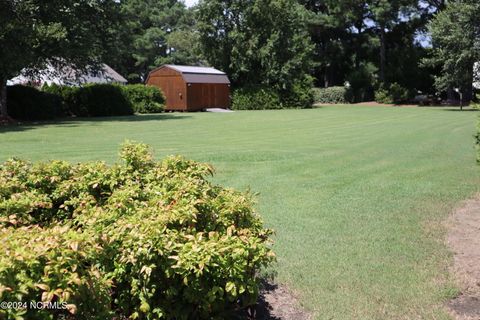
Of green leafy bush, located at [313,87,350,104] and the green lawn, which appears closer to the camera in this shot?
the green lawn

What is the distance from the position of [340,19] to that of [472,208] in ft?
162

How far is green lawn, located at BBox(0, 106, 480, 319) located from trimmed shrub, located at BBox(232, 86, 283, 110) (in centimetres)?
2734

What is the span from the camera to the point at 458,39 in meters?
35.6

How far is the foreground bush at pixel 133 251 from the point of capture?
95.7 inches

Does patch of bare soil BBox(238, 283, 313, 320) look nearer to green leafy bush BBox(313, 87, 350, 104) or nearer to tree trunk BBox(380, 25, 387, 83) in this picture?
green leafy bush BBox(313, 87, 350, 104)

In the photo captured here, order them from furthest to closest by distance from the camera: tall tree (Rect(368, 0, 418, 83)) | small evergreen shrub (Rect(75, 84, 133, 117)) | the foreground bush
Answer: tall tree (Rect(368, 0, 418, 83)) < small evergreen shrub (Rect(75, 84, 133, 117)) < the foreground bush

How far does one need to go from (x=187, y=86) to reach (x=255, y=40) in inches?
371

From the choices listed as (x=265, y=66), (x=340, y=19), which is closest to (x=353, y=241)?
(x=265, y=66)

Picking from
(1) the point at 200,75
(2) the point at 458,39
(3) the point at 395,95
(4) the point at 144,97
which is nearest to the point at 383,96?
(3) the point at 395,95

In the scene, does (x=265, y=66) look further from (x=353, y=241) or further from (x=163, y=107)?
(x=353, y=241)

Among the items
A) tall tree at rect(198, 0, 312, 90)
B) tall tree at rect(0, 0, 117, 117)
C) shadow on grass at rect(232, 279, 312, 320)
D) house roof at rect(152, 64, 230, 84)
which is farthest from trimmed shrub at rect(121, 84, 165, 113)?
shadow on grass at rect(232, 279, 312, 320)

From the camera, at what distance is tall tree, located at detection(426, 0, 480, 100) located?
3531 cm

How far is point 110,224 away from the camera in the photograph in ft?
11.1

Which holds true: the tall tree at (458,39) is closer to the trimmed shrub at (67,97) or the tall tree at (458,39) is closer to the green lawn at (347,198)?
the green lawn at (347,198)
